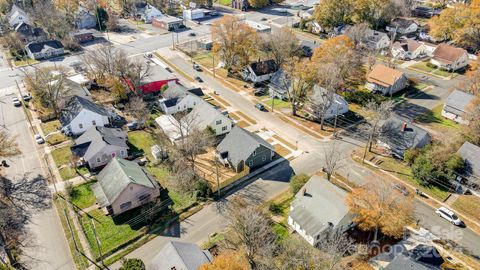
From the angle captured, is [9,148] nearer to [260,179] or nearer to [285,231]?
[260,179]

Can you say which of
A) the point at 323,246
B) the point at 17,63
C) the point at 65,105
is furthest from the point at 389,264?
the point at 17,63

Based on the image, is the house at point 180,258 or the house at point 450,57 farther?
the house at point 450,57

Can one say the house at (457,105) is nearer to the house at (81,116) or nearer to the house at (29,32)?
the house at (81,116)

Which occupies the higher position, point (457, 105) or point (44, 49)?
point (44, 49)

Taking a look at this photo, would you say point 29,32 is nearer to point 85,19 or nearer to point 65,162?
point 85,19

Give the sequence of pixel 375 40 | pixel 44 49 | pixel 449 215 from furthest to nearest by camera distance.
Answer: pixel 375 40 → pixel 44 49 → pixel 449 215

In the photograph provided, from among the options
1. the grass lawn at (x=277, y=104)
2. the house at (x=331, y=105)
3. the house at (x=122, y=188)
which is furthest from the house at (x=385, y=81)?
the house at (x=122, y=188)

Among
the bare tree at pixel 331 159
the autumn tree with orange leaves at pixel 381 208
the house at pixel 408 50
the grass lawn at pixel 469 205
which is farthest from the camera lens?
the house at pixel 408 50

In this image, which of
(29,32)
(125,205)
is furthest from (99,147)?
(29,32)
